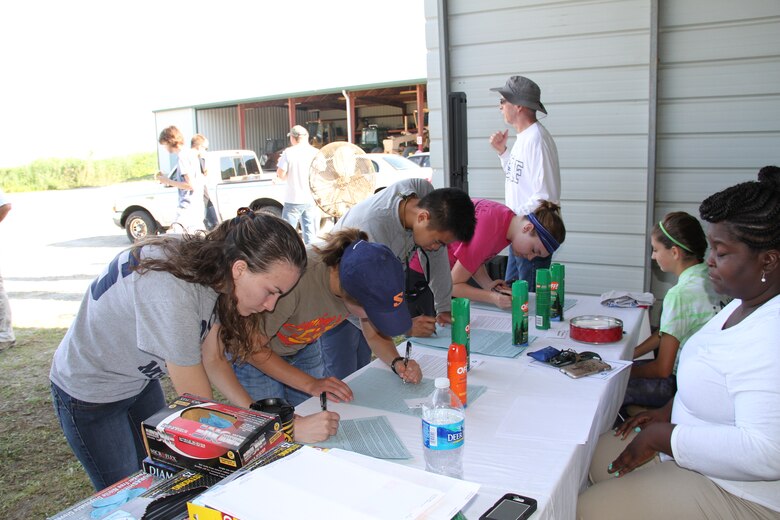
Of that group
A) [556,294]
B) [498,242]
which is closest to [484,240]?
[498,242]

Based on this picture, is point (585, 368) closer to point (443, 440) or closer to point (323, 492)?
point (443, 440)

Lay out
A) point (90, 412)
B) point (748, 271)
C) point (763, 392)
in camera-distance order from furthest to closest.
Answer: point (90, 412) → point (748, 271) → point (763, 392)

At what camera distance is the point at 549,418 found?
1744mm

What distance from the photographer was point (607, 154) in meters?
4.54

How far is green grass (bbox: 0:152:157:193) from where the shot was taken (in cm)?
2386

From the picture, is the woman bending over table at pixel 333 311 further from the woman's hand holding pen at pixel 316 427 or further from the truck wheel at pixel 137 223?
the truck wheel at pixel 137 223

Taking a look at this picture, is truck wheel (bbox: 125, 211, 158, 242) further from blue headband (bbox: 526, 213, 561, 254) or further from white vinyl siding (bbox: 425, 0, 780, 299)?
blue headband (bbox: 526, 213, 561, 254)

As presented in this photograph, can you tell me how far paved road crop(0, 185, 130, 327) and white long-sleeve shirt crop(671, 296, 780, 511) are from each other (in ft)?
18.4

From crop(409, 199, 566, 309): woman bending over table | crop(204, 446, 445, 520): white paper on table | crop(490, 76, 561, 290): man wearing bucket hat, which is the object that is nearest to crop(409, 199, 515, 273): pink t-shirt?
crop(409, 199, 566, 309): woman bending over table

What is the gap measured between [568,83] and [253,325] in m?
3.61

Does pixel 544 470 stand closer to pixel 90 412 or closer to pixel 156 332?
pixel 156 332

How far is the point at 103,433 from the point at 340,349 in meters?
1.07

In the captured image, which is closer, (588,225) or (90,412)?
(90,412)

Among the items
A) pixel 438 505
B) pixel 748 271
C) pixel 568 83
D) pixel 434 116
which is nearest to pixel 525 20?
pixel 568 83
